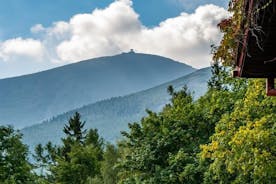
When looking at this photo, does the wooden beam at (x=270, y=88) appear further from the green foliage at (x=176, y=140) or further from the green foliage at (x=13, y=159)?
the green foliage at (x=13, y=159)

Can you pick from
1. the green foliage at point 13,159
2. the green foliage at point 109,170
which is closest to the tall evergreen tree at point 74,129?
the green foliage at point 109,170

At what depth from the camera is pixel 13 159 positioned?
2427 centimetres

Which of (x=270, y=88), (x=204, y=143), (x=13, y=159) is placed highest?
(x=270, y=88)

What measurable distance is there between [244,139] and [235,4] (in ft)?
25.9

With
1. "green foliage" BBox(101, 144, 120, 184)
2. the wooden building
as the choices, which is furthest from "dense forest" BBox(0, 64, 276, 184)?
"green foliage" BBox(101, 144, 120, 184)

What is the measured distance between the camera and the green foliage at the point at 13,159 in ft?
78.0

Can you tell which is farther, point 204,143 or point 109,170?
point 109,170

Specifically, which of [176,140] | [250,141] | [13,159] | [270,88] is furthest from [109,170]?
[270,88]

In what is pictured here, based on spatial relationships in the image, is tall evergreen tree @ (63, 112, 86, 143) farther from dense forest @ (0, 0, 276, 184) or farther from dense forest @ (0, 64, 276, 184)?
dense forest @ (0, 64, 276, 184)

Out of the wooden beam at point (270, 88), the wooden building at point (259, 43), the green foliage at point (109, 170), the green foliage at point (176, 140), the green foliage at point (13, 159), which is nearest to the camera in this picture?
the wooden building at point (259, 43)

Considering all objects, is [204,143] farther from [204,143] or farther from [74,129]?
[74,129]

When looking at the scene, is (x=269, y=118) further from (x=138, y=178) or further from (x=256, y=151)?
(x=138, y=178)

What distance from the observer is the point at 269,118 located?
1417cm

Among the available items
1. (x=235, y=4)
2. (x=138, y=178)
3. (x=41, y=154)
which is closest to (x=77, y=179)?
(x=138, y=178)
